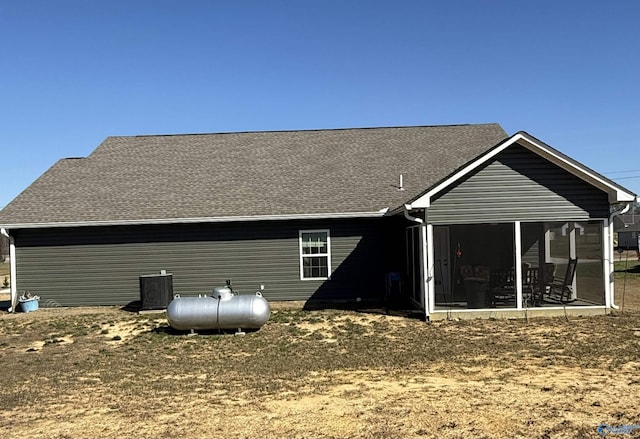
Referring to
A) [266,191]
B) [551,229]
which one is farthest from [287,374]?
[551,229]

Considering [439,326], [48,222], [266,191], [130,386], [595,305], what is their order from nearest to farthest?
[130,386], [439,326], [595,305], [48,222], [266,191]

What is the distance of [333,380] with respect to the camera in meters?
7.64

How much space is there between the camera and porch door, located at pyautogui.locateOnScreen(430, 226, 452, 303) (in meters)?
15.8

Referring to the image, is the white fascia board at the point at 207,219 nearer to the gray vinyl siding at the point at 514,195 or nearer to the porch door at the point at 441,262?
the porch door at the point at 441,262

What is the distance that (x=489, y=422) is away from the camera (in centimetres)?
573

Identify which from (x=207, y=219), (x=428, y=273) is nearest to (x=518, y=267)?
(x=428, y=273)

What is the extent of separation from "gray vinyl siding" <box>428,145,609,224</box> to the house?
48 millimetres

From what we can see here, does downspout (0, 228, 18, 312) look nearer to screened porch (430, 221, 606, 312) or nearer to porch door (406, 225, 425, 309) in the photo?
porch door (406, 225, 425, 309)

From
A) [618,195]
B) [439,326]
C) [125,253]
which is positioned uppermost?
[618,195]

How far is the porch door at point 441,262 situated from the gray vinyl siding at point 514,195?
11.3 ft

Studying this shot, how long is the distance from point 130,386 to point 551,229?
13261 millimetres

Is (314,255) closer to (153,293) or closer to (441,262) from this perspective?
(441,262)

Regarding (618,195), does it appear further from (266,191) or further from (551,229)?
→ (266,191)

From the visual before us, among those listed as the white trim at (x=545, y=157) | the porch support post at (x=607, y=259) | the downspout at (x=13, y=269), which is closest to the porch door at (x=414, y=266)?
the white trim at (x=545, y=157)
